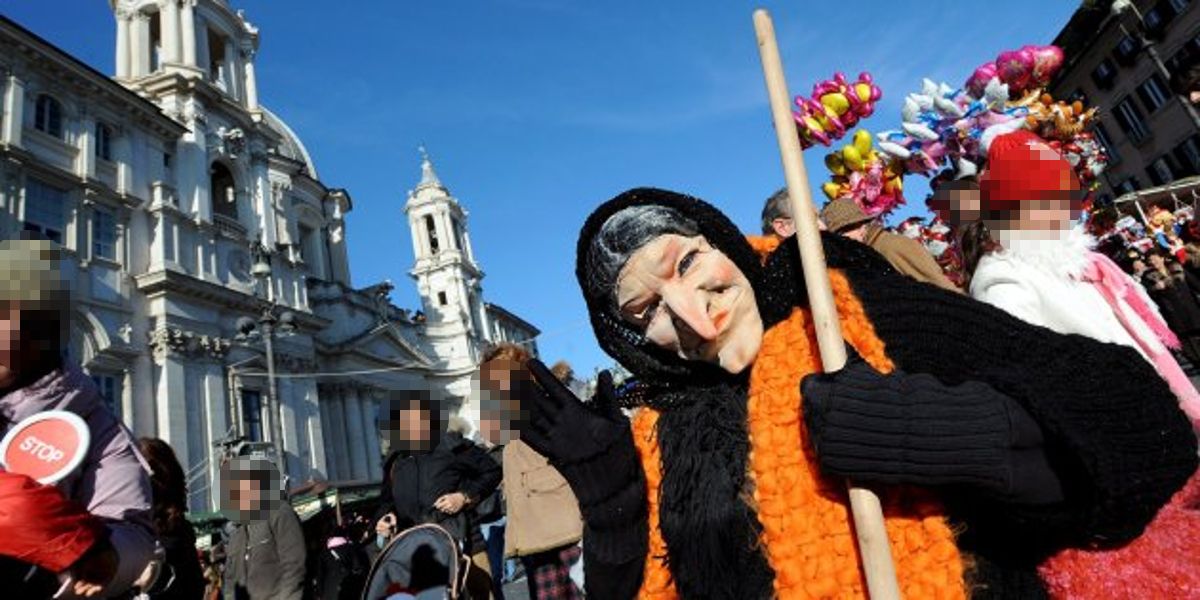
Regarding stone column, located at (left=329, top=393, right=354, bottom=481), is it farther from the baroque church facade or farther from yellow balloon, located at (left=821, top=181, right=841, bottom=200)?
yellow balloon, located at (left=821, top=181, right=841, bottom=200)

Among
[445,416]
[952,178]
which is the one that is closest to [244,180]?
[445,416]

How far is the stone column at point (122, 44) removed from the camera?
25.7 m

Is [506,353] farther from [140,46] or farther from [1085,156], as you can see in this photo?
[140,46]

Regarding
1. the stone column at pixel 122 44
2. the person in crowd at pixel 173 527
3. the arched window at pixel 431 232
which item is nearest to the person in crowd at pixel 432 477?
the person in crowd at pixel 173 527

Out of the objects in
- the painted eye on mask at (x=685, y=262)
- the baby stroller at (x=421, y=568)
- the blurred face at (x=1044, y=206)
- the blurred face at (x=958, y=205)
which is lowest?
the baby stroller at (x=421, y=568)

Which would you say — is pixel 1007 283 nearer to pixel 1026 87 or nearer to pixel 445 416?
pixel 1026 87

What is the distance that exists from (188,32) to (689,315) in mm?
31754

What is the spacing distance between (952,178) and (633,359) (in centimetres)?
230

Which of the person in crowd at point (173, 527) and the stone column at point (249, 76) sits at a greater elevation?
the stone column at point (249, 76)

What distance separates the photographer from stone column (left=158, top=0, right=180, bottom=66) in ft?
84.0

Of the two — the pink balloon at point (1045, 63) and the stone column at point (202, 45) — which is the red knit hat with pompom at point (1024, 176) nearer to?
the pink balloon at point (1045, 63)

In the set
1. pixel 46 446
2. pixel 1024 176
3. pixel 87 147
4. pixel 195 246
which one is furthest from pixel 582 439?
pixel 195 246

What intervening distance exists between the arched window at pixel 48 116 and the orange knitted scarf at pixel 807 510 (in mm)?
23909

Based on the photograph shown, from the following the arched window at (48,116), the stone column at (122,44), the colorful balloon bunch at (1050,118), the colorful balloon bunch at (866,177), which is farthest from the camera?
the stone column at (122,44)
